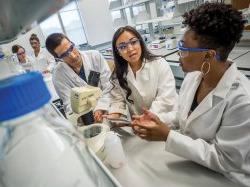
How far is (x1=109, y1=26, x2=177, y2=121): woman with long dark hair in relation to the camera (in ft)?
5.84

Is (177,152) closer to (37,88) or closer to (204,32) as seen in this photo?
(204,32)

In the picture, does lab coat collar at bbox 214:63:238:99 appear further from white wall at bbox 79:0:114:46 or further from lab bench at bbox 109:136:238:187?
white wall at bbox 79:0:114:46

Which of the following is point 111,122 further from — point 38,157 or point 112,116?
point 38,157

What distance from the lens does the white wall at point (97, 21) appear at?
5383mm

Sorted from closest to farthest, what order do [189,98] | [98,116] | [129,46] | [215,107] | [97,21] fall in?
[215,107] < [189,98] < [98,116] < [129,46] < [97,21]

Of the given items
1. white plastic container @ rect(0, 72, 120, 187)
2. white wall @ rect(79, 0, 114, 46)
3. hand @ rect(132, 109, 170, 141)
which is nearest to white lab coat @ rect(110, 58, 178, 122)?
hand @ rect(132, 109, 170, 141)

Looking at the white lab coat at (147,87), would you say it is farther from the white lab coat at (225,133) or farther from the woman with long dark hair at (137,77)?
the white lab coat at (225,133)

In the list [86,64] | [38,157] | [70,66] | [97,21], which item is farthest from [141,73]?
[97,21]

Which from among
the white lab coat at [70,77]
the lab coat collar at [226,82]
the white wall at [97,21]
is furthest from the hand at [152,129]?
the white wall at [97,21]

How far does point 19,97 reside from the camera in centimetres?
28

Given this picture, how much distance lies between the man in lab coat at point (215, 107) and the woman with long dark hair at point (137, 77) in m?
0.55

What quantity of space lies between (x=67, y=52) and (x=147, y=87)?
802 mm

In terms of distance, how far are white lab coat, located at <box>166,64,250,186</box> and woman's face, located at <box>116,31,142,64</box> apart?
0.80 m

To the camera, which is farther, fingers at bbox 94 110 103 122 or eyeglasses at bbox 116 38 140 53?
eyeglasses at bbox 116 38 140 53
